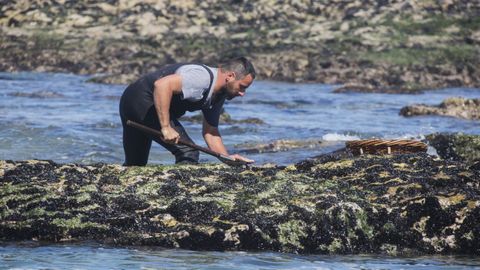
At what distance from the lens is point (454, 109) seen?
78.4 ft

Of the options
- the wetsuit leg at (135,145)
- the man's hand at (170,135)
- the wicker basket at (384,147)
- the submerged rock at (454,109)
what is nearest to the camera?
the man's hand at (170,135)

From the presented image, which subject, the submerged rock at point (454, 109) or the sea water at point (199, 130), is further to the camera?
the submerged rock at point (454, 109)

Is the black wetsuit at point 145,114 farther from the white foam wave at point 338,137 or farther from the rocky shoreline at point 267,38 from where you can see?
the rocky shoreline at point 267,38

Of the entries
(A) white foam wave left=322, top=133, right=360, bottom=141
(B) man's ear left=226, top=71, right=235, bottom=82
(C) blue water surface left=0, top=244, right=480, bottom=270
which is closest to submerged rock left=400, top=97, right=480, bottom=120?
(A) white foam wave left=322, top=133, right=360, bottom=141

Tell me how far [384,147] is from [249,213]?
8.10 feet

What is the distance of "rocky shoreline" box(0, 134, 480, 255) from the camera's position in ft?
25.2

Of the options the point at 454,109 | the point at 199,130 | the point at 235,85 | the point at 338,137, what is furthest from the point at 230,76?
the point at 454,109

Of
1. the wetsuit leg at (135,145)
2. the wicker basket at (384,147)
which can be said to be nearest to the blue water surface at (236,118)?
the wetsuit leg at (135,145)

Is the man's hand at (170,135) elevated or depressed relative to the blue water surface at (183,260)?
elevated

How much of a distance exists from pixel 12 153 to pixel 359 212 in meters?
9.42

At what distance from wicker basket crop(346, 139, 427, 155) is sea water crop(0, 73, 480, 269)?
2238mm

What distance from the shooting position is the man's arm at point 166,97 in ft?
28.9

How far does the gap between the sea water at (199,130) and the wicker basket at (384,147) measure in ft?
7.34

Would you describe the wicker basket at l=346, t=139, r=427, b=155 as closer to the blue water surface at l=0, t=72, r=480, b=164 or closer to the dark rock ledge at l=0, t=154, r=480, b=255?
the dark rock ledge at l=0, t=154, r=480, b=255
